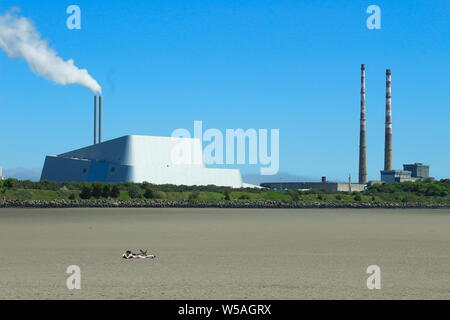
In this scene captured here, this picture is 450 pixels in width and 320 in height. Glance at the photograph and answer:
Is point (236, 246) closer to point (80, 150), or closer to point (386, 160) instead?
point (80, 150)

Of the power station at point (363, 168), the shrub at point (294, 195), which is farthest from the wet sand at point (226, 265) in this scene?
the power station at point (363, 168)

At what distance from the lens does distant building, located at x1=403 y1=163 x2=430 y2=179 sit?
12400cm

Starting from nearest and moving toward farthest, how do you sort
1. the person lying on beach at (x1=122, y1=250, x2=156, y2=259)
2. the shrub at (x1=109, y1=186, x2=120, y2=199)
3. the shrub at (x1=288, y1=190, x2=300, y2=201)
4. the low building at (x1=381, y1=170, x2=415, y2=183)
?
the person lying on beach at (x1=122, y1=250, x2=156, y2=259)
the shrub at (x1=109, y1=186, x2=120, y2=199)
the shrub at (x1=288, y1=190, x2=300, y2=201)
the low building at (x1=381, y1=170, x2=415, y2=183)

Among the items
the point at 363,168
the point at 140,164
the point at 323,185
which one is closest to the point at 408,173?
the point at 363,168

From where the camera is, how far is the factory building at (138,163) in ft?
279

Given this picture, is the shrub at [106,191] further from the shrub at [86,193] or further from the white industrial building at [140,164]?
the white industrial building at [140,164]

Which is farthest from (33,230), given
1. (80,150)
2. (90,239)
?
(80,150)

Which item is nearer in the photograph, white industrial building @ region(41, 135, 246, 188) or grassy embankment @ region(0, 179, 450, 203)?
grassy embankment @ region(0, 179, 450, 203)

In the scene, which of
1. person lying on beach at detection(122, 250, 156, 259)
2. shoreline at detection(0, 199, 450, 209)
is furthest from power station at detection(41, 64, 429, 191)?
person lying on beach at detection(122, 250, 156, 259)

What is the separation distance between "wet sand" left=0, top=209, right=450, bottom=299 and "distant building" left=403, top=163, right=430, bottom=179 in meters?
104

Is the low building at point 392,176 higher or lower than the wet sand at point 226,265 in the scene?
higher

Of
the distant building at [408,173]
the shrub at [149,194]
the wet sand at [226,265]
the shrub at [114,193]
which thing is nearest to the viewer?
the wet sand at [226,265]

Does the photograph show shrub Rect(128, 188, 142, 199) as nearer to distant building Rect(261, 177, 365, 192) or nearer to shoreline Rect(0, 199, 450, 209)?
shoreline Rect(0, 199, 450, 209)
